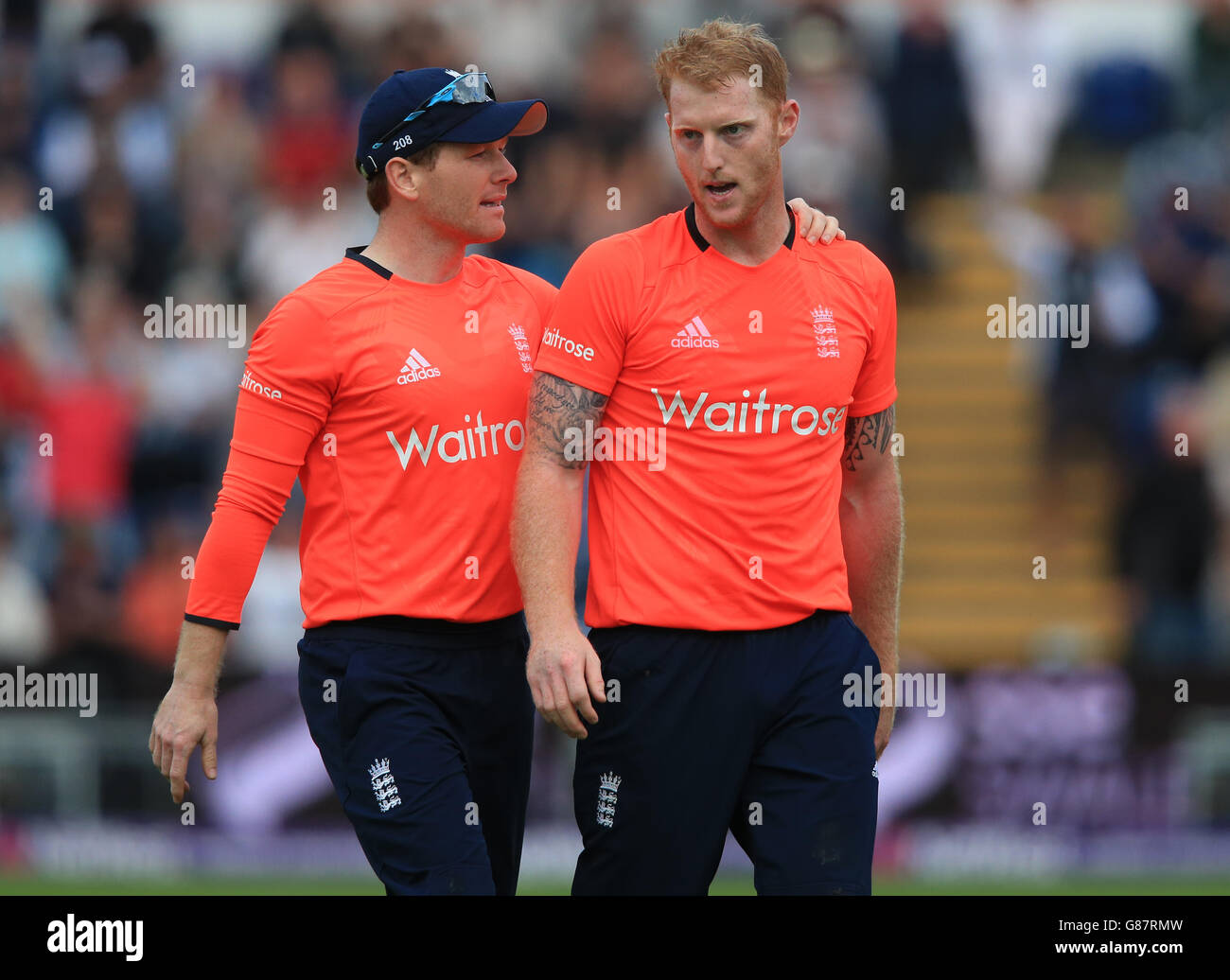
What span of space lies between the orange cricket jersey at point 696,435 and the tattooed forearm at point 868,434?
0.29 meters

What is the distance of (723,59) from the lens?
15.0ft

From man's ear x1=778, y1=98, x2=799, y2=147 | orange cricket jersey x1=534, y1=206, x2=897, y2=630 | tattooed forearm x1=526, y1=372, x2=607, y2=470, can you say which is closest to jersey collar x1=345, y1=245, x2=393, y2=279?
orange cricket jersey x1=534, y1=206, x2=897, y2=630

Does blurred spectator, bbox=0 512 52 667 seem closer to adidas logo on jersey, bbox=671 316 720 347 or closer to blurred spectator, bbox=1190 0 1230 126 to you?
adidas logo on jersey, bbox=671 316 720 347

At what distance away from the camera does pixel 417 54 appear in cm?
1230

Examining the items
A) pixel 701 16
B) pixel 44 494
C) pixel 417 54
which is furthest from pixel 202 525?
pixel 701 16

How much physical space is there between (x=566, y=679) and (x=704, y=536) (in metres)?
0.56

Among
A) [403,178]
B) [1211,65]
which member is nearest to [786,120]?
[403,178]

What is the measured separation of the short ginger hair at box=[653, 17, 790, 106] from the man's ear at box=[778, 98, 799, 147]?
3 centimetres

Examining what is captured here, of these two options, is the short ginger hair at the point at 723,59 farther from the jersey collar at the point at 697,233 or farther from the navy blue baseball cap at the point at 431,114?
the navy blue baseball cap at the point at 431,114

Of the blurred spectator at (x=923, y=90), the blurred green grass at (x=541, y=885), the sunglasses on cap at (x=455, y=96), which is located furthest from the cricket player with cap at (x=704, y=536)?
the blurred spectator at (x=923, y=90)

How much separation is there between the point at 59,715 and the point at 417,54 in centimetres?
517

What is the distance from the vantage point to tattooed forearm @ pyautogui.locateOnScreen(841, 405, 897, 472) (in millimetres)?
5047

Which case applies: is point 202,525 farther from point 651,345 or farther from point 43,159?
point 651,345

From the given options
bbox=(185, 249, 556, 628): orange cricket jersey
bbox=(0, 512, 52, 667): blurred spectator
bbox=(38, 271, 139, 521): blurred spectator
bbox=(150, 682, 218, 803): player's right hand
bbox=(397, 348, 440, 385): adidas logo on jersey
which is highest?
bbox=(38, 271, 139, 521): blurred spectator
